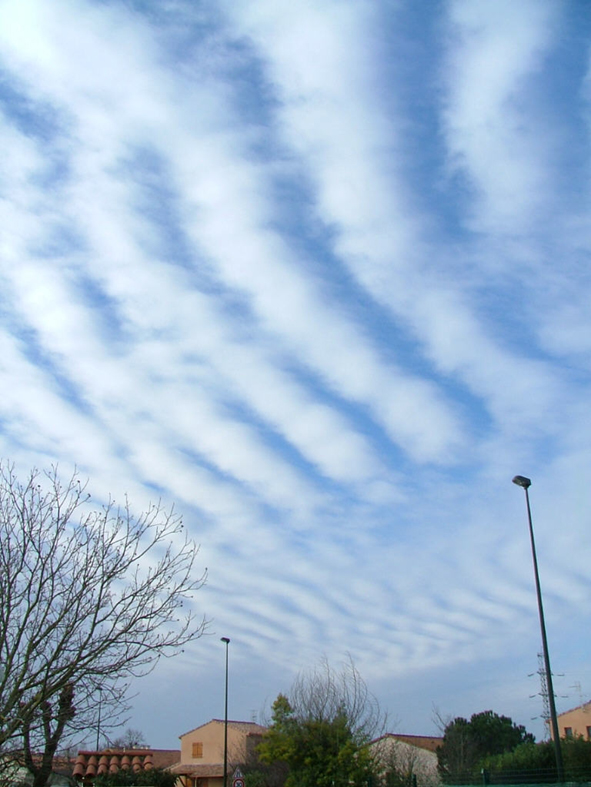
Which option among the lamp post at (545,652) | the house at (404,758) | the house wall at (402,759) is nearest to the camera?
the lamp post at (545,652)

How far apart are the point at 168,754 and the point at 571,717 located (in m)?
45.5

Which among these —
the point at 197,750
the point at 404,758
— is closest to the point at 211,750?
the point at 197,750

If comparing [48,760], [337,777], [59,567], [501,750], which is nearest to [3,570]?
[59,567]

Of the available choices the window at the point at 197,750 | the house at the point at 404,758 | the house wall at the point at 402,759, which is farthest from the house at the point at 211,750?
the house wall at the point at 402,759

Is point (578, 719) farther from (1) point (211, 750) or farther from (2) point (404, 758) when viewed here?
(1) point (211, 750)

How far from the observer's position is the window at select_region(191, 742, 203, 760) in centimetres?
6562

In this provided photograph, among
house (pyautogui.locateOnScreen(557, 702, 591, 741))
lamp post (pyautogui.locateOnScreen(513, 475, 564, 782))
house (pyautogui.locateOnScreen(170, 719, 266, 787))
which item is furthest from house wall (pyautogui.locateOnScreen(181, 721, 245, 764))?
lamp post (pyautogui.locateOnScreen(513, 475, 564, 782))

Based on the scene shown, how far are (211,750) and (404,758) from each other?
28986 millimetres

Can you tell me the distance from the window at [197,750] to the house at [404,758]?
18.2 metres

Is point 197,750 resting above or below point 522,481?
below

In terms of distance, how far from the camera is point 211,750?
64750 mm

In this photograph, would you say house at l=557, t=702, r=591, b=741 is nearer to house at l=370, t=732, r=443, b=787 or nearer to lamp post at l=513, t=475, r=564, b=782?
house at l=370, t=732, r=443, b=787

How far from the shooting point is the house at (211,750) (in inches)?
2264

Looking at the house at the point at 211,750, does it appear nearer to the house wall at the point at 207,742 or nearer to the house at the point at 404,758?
the house wall at the point at 207,742
